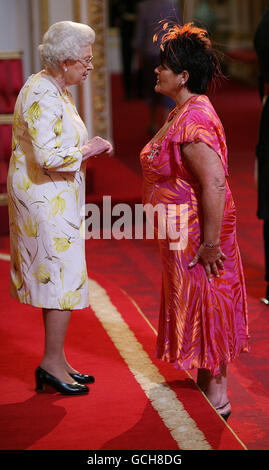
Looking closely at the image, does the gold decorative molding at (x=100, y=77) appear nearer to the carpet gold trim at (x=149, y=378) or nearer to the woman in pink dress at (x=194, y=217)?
the carpet gold trim at (x=149, y=378)

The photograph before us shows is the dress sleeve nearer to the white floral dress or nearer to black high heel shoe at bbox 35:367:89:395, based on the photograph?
the white floral dress

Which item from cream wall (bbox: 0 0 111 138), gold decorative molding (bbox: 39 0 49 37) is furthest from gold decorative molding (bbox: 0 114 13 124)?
gold decorative molding (bbox: 39 0 49 37)

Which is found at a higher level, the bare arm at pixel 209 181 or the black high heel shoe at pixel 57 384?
the bare arm at pixel 209 181

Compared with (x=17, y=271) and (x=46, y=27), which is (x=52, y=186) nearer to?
(x=17, y=271)

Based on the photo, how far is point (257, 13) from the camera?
16.6 meters

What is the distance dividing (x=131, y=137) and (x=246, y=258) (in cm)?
523

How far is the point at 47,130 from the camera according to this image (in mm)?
2934

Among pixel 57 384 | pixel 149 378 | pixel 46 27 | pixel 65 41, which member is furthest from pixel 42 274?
pixel 46 27

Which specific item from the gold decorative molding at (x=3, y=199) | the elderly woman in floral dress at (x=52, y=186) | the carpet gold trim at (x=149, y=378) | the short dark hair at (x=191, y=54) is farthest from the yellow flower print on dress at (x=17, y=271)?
the gold decorative molding at (x=3, y=199)

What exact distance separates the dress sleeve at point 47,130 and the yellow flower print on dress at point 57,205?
12cm

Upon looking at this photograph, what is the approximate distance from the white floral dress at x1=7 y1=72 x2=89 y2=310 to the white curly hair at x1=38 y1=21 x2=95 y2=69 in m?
0.11

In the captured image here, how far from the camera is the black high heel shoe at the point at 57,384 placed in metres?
3.23
